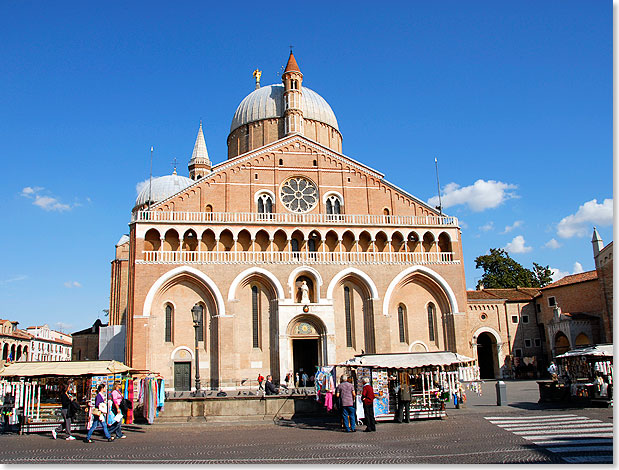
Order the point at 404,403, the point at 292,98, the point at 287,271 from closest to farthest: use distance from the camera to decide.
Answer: the point at 404,403 < the point at 287,271 < the point at 292,98

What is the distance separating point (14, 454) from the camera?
12.2 meters

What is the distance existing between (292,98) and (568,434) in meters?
30.9

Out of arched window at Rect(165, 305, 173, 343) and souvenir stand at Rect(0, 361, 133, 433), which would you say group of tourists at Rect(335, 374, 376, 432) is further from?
arched window at Rect(165, 305, 173, 343)

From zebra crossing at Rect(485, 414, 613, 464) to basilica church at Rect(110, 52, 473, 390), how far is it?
15.3 metres

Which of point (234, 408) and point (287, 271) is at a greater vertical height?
point (287, 271)

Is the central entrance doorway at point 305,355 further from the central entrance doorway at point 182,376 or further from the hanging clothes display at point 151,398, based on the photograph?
the hanging clothes display at point 151,398

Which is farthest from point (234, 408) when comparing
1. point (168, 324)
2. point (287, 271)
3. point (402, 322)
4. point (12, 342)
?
point (12, 342)

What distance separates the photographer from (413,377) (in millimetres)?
17625

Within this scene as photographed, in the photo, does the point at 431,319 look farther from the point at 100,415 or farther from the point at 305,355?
the point at 100,415

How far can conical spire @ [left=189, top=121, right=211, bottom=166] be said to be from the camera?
5619 cm

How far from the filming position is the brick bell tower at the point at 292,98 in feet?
127

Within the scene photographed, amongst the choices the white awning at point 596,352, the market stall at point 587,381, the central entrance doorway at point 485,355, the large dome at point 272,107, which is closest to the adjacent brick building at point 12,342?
the large dome at point 272,107

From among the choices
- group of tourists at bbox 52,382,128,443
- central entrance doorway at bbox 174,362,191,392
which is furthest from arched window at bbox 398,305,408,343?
group of tourists at bbox 52,382,128,443

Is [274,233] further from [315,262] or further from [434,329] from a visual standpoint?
[434,329]
